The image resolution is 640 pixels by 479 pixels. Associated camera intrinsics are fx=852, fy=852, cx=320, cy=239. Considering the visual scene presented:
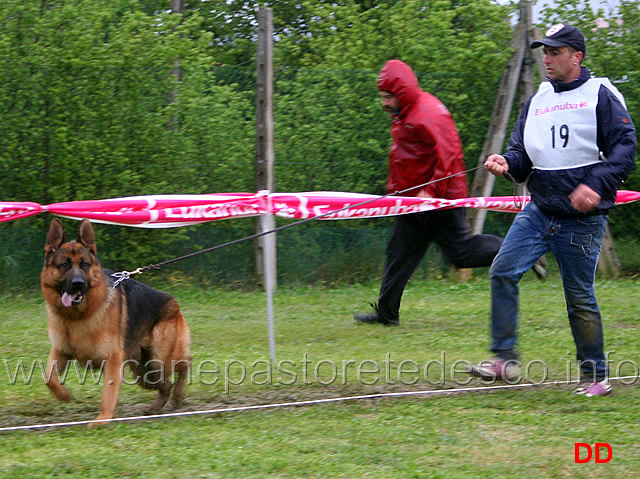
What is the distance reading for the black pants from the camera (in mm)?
7305

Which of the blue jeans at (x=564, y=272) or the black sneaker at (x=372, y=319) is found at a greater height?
the blue jeans at (x=564, y=272)

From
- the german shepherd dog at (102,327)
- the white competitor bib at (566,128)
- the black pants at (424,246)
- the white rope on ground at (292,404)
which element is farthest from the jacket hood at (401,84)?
the german shepherd dog at (102,327)

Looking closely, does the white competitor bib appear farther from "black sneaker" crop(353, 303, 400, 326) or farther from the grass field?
"black sneaker" crop(353, 303, 400, 326)

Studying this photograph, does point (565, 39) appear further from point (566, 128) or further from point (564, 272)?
point (564, 272)

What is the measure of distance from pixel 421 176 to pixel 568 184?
2.40m

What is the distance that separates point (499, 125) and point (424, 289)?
2338 millimetres

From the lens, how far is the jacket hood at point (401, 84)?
7250 millimetres

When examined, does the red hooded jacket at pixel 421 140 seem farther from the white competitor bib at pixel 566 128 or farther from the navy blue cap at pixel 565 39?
the navy blue cap at pixel 565 39

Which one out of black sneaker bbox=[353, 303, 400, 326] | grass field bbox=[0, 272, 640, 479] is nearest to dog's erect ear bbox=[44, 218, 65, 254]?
grass field bbox=[0, 272, 640, 479]

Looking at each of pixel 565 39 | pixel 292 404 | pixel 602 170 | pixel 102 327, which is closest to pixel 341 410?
pixel 292 404

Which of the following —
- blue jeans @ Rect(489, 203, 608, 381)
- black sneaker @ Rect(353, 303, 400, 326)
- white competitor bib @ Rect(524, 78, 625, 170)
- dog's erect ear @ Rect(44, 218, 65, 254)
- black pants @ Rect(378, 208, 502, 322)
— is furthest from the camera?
black sneaker @ Rect(353, 303, 400, 326)

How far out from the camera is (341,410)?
193 inches

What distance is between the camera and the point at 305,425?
Answer: 4.59 metres

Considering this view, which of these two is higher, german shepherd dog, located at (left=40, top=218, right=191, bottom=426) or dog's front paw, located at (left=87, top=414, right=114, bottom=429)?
german shepherd dog, located at (left=40, top=218, right=191, bottom=426)
